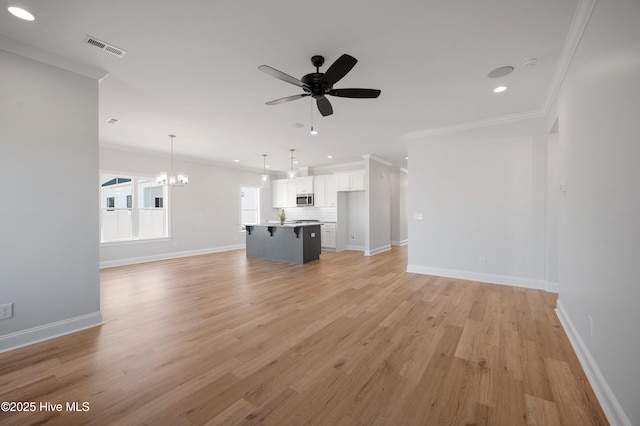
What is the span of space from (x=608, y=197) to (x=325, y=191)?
7.16m

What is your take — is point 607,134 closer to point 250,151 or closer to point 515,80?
point 515,80

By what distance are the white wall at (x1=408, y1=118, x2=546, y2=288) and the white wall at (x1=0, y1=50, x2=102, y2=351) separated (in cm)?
499

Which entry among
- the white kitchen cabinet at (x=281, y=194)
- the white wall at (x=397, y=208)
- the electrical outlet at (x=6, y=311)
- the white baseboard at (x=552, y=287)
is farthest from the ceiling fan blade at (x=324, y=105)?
the white wall at (x=397, y=208)

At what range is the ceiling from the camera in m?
2.04

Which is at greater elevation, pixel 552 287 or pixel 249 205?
pixel 249 205

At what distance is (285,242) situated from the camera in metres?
6.57

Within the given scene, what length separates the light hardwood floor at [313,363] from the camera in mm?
1621

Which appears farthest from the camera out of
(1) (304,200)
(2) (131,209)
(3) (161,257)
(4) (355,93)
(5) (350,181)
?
(1) (304,200)

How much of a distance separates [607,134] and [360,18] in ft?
6.35

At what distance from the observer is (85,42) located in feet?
7.93

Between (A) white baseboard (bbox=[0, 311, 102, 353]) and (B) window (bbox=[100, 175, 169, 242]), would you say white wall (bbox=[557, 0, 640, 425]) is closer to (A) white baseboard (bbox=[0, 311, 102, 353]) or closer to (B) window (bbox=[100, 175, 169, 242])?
(A) white baseboard (bbox=[0, 311, 102, 353])

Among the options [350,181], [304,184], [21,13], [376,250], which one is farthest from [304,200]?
[21,13]

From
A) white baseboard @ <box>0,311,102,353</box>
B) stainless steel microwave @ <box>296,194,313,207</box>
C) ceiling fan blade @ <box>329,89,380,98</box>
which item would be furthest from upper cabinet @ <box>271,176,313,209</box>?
white baseboard @ <box>0,311,102,353</box>

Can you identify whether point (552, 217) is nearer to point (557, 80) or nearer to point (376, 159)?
point (557, 80)
